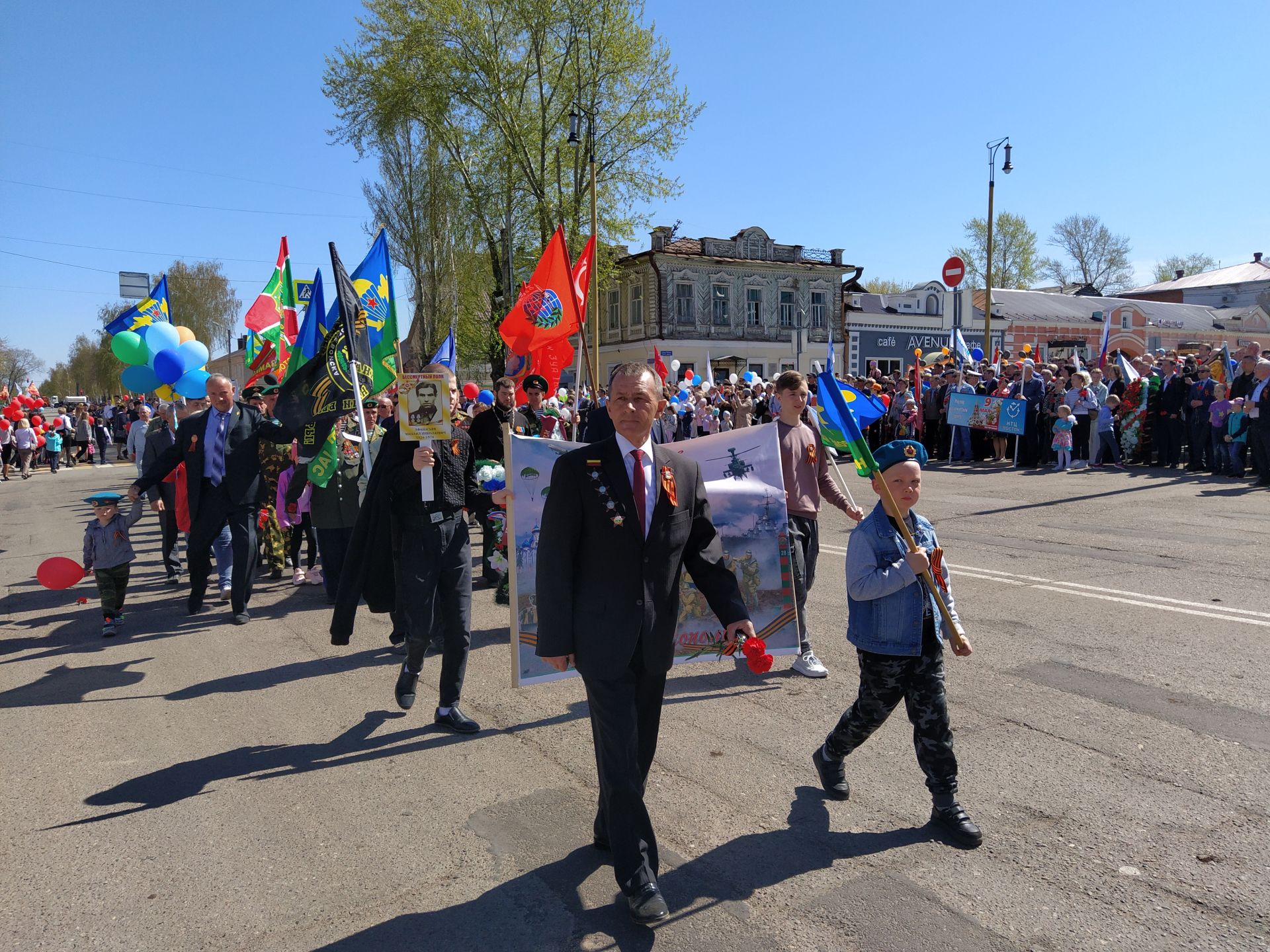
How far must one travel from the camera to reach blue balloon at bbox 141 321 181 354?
1006cm

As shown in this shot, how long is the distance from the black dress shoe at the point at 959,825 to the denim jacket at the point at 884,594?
2.15 ft

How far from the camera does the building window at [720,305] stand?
4784 centimetres

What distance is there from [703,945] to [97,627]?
710cm

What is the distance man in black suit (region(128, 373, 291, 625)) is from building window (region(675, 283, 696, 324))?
4028cm

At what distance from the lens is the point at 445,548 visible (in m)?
5.25

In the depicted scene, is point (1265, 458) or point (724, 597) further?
point (1265, 458)

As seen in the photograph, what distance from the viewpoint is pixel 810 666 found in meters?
5.83

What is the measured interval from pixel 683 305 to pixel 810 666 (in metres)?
42.8

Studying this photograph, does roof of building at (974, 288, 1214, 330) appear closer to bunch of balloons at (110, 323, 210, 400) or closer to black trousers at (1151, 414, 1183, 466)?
black trousers at (1151, 414, 1183, 466)

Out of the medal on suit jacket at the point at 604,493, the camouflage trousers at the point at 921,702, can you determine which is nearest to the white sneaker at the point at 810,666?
the camouflage trousers at the point at 921,702

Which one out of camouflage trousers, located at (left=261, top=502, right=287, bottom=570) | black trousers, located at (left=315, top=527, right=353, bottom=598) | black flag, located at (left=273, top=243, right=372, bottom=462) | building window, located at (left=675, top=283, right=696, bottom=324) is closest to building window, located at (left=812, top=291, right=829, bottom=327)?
building window, located at (left=675, top=283, right=696, bottom=324)

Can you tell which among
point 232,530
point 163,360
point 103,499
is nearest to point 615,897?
point 232,530

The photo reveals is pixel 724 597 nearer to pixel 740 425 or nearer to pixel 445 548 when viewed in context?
pixel 445 548

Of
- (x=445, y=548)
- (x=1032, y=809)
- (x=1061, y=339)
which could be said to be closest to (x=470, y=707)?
(x=445, y=548)
